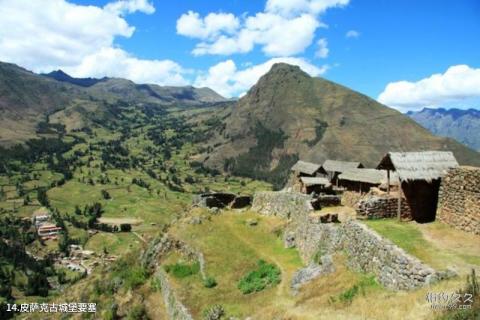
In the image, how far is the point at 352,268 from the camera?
22.5 m

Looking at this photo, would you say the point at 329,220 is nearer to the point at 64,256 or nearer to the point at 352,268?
the point at 352,268

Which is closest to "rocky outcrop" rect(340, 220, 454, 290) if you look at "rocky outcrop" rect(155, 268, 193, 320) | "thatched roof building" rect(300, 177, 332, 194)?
"rocky outcrop" rect(155, 268, 193, 320)

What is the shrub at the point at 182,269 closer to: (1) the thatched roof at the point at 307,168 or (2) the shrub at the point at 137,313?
(2) the shrub at the point at 137,313

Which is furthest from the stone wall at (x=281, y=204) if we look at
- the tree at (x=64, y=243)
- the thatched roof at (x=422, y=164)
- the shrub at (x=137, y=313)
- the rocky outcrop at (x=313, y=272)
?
the tree at (x=64, y=243)

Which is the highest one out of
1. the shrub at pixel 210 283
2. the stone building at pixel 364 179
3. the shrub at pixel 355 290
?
the stone building at pixel 364 179

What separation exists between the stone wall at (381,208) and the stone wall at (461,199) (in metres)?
2.00

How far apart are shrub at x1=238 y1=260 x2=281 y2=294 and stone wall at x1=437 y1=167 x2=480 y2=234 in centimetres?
1065

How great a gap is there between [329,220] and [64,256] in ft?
544

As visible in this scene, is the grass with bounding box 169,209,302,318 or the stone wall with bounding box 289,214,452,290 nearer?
the stone wall with bounding box 289,214,452,290

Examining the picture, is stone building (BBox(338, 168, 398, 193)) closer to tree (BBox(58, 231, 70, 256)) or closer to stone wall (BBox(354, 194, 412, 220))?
stone wall (BBox(354, 194, 412, 220))

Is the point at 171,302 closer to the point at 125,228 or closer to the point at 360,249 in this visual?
the point at 360,249

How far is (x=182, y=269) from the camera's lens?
34500 mm

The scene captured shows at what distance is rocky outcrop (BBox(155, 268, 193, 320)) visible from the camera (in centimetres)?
2802

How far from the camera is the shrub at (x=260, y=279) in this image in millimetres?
28500
